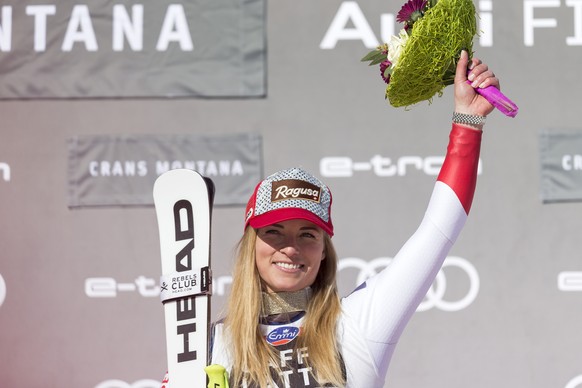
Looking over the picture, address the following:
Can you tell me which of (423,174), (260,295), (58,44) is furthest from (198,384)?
(58,44)

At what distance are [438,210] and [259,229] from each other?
42 cm

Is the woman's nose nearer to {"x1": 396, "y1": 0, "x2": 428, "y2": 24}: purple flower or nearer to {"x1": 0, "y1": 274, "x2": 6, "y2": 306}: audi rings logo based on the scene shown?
{"x1": 396, "y1": 0, "x2": 428, "y2": 24}: purple flower

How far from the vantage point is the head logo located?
1.94m

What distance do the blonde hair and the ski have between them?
5.7 inches

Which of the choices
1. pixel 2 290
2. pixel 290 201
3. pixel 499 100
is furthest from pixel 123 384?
pixel 499 100

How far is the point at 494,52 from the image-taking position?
14.5 ft

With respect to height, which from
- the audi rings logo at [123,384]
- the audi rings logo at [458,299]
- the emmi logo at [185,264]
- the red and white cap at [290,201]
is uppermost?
the red and white cap at [290,201]

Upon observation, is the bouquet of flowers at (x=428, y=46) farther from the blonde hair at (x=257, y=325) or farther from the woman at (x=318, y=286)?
the blonde hair at (x=257, y=325)

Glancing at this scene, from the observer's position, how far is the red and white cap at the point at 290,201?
6.33 feet

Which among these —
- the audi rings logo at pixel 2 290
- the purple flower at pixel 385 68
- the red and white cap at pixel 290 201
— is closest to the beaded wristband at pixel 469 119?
the purple flower at pixel 385 68

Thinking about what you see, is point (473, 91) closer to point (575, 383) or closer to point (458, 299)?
point (458, 299)

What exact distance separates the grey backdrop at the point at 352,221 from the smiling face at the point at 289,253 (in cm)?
242

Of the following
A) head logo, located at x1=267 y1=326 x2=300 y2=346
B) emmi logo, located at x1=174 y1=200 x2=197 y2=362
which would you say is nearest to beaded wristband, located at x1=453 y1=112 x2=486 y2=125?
head logo, located at x1=267 y1=326 x2=300 y2=346

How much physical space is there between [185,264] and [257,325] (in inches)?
12.5
